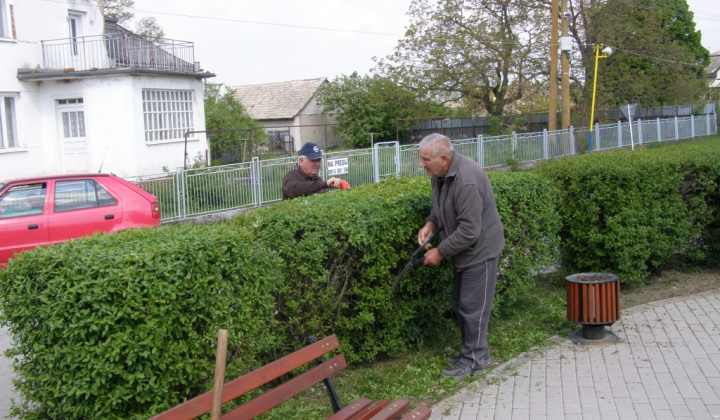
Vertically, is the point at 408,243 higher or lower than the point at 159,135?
lower

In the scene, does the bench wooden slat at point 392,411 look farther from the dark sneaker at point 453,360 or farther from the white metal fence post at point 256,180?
the white metal fence post at point 256,180

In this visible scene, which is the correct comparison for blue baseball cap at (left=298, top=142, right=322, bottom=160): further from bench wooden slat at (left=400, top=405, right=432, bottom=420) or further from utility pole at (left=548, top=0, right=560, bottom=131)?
utility pole at (left=548, top=0, right=560, bottom=131)

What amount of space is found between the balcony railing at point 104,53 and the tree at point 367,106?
17.7 metres

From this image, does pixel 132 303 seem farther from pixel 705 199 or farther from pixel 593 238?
pixel 705 199

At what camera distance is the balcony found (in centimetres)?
2089

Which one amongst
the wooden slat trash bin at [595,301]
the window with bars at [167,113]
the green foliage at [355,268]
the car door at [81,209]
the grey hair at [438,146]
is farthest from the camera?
the window with bars at [167,113]

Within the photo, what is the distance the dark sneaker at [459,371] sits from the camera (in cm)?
514

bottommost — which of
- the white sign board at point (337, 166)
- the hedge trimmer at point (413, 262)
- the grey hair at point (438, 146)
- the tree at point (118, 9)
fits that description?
the hedge trimmer at point (413, 262)

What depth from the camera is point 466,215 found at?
190 inches

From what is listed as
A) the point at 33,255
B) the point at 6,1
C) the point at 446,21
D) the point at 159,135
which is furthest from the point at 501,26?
the point at 33,255

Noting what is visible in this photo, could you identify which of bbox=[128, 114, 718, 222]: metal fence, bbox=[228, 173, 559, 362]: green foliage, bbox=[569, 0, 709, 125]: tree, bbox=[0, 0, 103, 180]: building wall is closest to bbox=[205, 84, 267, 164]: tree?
Answer: bbox=[0, 0, 103, 180]: building wall

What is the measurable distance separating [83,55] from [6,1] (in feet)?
8.71

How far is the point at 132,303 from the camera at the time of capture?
131 inches

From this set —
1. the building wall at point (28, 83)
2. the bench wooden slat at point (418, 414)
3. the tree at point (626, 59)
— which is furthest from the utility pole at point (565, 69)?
the bench wooden slat at point (418, 414)
